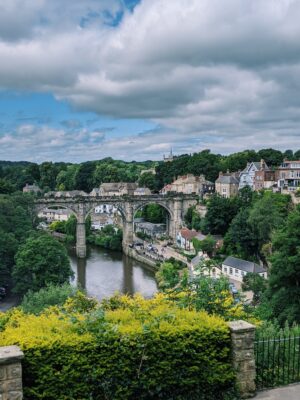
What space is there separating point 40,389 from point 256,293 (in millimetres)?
24341

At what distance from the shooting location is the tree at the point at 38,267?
31328 millimetres

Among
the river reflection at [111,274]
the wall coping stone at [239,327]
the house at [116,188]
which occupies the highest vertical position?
the house at [116,188]

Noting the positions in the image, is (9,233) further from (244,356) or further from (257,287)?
(244,356)

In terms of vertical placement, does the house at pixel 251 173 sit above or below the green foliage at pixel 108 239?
above

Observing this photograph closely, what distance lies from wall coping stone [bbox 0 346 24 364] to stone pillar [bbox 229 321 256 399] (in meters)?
3.61

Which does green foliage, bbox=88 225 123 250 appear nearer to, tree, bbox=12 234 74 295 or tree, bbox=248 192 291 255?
tree, bbox=248 192 291 255

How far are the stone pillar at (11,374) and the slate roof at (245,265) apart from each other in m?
31.3

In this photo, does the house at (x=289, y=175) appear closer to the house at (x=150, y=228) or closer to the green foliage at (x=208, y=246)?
the green foliage at (x=208, y=246)

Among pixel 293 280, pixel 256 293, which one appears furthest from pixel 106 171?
pixel 293 280

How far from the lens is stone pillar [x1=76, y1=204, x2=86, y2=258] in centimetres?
5712

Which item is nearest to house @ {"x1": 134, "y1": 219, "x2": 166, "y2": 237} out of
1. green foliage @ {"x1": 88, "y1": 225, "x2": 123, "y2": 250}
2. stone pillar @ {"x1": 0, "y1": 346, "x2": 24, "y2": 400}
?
green foliage @ {"x1": 88, "y1": 225, "x2": 123, "y2": 250}

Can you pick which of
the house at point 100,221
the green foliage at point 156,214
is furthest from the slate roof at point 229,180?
the house at point 100,221

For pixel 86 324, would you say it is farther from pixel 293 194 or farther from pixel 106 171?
pixel 106 171

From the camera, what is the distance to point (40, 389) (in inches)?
271
